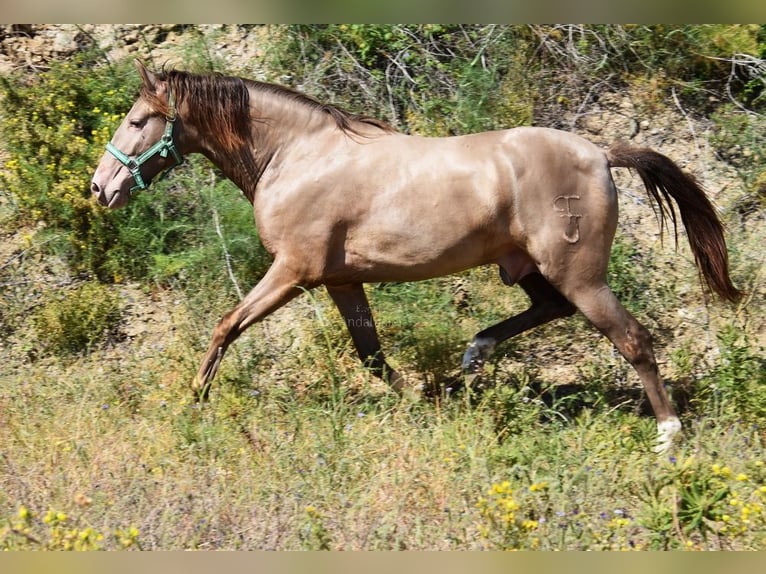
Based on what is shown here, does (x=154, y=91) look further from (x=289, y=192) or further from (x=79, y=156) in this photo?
(x=79, y=156)

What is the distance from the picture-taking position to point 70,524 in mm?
4246

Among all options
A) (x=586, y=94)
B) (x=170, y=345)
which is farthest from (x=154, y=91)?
(x=586, y=94)

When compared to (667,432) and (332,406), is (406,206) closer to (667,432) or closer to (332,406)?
(332,406)

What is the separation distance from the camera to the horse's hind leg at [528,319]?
5773 millimetres

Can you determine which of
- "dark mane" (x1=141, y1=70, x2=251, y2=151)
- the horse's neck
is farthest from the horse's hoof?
"dark mane" (x1=141, y1=70, x2=251, y2=151)

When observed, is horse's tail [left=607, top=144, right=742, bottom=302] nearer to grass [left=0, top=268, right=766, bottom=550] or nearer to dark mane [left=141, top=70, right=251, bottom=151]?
grass [left=0, top=268, right=766, bottom=550]

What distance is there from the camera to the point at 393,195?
5.38 metres

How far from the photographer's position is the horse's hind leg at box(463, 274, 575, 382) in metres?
5.77

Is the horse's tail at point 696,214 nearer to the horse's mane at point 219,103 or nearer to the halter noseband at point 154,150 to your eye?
the horse's mane at point 219,103

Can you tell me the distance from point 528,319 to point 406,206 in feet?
3.74

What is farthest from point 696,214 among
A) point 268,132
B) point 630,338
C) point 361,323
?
point 268,132

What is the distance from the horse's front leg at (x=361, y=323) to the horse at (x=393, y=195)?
0.16 m

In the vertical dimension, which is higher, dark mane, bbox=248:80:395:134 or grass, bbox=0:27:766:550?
dark mane, bbox=248:80:395:134

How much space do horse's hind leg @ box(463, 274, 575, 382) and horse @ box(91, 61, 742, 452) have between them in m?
0.31
